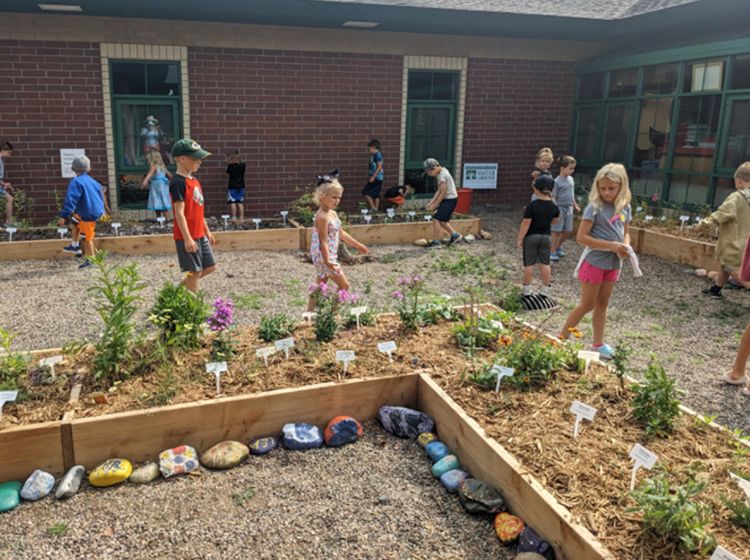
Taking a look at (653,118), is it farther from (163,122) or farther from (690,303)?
(163,122)

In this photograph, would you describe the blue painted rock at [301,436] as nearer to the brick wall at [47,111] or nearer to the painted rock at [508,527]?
the painted rock at [508,527]

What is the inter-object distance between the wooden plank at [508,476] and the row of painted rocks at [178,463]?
55cm

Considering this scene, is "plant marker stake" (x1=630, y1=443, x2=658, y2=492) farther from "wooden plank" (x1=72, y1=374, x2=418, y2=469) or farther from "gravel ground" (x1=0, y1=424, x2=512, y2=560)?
"wooden plank" (x1=72, y1=374, x2=418, y2=469)

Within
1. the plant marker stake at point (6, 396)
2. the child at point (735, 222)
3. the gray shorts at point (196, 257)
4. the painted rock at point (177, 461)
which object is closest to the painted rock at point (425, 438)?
the painted rock at point (177, 461)

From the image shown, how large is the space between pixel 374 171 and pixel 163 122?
4044 millimetres

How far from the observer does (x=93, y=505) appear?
3.34 m

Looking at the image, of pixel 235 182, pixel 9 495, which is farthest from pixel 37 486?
pixel 235 182

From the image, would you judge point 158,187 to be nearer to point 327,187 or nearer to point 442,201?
point 442,201

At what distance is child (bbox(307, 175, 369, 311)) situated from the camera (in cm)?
550

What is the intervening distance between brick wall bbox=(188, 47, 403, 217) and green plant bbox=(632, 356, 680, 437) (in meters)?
9.88

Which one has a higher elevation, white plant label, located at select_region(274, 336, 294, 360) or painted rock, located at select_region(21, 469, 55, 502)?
white plant label, located at select_region(274, 336, 294, 360)

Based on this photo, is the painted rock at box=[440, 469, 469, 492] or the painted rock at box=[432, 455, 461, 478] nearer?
the painted rock at box=[440, 469, 469, 492]

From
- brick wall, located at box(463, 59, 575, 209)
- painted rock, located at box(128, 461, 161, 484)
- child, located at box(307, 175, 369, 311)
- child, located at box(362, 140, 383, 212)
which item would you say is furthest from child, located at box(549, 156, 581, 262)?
painted rock, located at box(128, 461, 161, 484)

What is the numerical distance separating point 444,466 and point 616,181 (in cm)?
274
